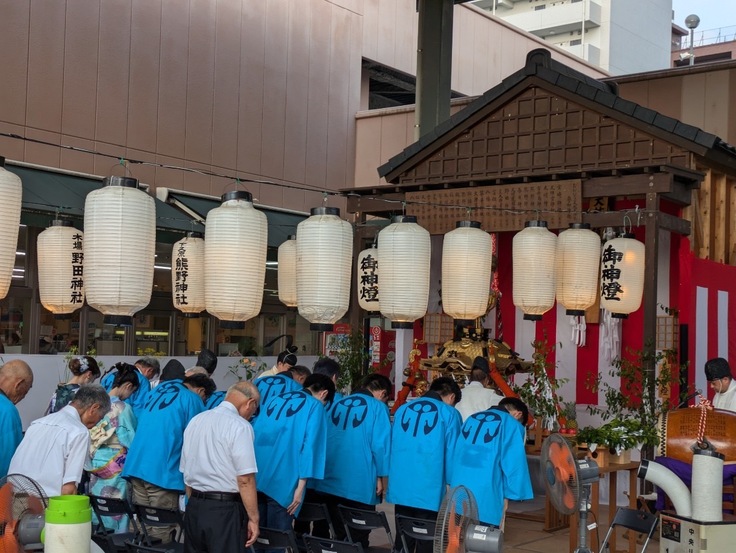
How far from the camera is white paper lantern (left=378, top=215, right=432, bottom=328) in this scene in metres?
8.14

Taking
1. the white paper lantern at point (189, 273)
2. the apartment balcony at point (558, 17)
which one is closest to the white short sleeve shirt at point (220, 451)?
the white paper lantern at point (189, 273)

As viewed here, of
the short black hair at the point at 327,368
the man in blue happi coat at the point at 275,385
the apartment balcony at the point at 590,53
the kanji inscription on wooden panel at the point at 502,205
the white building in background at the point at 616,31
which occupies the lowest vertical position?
the man in blue happi coat at the point at 275,385

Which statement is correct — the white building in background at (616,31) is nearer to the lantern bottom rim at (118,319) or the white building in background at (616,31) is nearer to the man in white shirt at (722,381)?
the man in white shirt at (722,381)

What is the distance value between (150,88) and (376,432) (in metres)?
8.75

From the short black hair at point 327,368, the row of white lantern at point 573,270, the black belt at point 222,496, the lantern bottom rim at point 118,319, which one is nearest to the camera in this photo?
the black belt at point 222,496

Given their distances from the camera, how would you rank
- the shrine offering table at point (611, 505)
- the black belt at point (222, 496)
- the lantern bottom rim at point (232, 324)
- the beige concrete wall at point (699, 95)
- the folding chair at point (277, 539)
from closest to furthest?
1. the black belt at point (222, 496)
2. the folding chair at point (277, 539)
3. the lantern bottom rim at point (232, 324)
4. the shrine offering table at point (611, 505)
5. the beige concrete wall at point (699, 95)

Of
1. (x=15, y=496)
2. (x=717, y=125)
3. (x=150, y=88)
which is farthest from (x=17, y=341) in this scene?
(x=717, y=125)

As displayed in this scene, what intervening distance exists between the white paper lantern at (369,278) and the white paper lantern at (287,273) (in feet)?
2.45

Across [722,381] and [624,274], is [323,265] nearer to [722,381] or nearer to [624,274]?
[624,274]

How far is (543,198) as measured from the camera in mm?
10289

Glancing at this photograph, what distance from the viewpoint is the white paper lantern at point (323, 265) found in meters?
7.41

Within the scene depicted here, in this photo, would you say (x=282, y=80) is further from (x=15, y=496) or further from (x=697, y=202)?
(x=15, y=496)

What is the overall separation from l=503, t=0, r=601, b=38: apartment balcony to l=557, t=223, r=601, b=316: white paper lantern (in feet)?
130

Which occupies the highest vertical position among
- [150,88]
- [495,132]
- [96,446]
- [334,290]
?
[150,88]
